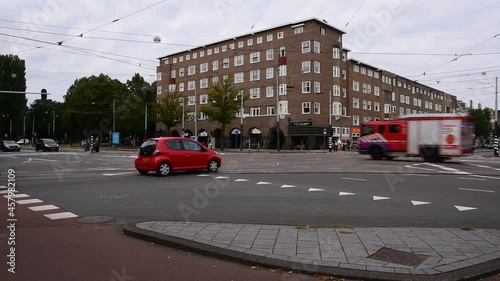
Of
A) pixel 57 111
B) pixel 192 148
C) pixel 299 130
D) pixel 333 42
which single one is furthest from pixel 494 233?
pixel 57 111

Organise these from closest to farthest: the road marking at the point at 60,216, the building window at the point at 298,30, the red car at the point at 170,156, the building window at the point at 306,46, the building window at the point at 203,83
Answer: the road marking at the point at 60,216 < the red car at the point at 170,156 < the building window at the point at 306,46 < the building window at the point at 298,30 < the building window at the point at 203,83

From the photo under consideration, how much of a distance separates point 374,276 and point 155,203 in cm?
595

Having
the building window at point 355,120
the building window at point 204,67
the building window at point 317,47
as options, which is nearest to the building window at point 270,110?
the building window at point 317,47

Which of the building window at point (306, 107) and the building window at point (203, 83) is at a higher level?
the building window at point (203, 83)

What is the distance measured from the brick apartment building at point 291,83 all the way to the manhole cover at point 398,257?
44305 millimetres

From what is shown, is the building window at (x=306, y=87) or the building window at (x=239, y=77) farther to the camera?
the building window at (x=239, y=77)

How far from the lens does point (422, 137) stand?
2364cm

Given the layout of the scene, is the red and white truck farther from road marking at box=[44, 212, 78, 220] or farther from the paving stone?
road marking at box=[44, 212, 78, 220]

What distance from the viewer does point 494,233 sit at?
605 centimetres

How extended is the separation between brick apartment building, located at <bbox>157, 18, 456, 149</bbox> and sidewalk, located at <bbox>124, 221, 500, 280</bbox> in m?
43.3

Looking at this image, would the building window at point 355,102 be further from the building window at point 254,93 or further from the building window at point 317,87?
the building window at point 254,93

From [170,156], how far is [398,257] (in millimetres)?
11249

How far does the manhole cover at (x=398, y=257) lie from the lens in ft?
15.2

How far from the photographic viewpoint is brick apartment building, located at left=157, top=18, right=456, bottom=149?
5341 centimetres
